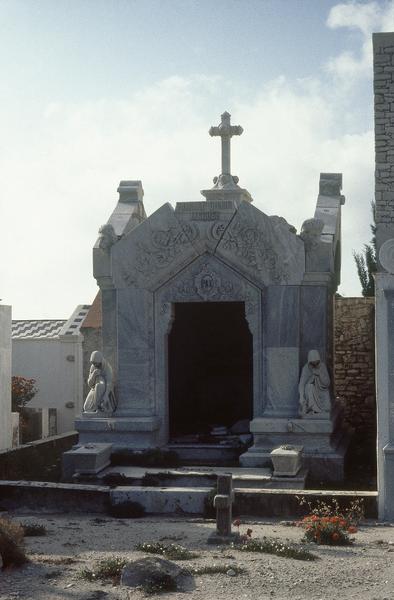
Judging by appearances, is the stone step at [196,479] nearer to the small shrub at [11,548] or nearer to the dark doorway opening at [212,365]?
the small shrub at [11,548]

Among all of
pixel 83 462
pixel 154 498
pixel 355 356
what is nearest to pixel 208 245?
pixel 83 462

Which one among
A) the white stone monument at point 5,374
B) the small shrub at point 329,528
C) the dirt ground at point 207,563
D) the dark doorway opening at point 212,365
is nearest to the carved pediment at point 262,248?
the dark doorway opening at point 212,365

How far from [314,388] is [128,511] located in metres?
3.64

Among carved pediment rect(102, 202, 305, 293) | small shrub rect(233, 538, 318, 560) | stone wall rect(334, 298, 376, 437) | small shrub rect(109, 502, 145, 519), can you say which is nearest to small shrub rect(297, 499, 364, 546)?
small shrub rect(233, 538, 318, 560)

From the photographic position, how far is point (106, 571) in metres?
8.18

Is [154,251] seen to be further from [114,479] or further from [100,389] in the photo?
[114,479]

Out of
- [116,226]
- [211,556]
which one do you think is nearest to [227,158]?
[116,226]

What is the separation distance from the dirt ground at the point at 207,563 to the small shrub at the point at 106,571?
0.33 feet

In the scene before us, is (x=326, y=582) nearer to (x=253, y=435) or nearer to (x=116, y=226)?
(x=253, y=435)

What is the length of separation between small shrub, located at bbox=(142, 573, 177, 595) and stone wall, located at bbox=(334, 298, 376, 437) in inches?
451

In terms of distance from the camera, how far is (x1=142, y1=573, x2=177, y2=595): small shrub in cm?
772

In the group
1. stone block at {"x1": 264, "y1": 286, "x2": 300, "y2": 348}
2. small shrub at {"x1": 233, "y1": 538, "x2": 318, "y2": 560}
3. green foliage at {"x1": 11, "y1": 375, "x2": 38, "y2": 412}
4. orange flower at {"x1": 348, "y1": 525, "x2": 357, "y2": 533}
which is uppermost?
stone block at {"x1": 264, "y1": 286, "x2": 300, "y2": 348}

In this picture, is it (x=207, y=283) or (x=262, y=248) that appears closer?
(x=262, y=248)

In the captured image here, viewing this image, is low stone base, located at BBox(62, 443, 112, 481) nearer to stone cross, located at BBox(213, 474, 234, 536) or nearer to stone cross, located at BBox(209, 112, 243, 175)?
stone cross, located at BBox(213, 474, 234, 536)
